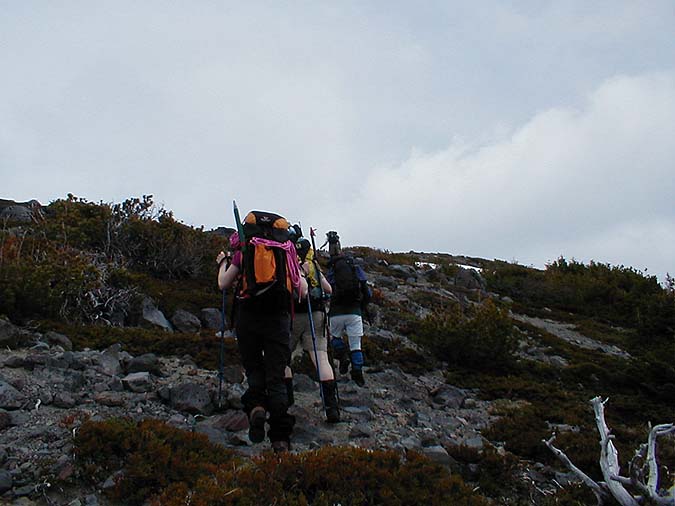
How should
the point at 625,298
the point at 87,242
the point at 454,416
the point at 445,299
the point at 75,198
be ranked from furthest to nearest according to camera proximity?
the point at 625,298 < the point at 445,299 < the point at 75,198 < the point at 87,242 < the point at 454,416

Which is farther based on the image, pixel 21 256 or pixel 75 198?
pixel 75 198

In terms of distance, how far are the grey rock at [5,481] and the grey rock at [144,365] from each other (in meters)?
2.95

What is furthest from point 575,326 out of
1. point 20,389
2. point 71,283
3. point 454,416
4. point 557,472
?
point 20,389

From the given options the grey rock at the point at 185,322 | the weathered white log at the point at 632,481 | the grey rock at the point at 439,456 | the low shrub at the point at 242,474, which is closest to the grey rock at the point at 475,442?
the grey rock at the point at 439,456

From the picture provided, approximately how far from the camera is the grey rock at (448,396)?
8.16 metres

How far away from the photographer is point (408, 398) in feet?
26.0

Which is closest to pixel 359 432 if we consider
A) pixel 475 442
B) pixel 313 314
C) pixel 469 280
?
pixel 475 442

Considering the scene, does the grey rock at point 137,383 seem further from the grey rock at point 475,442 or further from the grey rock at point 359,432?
the grey rock at point 475,442

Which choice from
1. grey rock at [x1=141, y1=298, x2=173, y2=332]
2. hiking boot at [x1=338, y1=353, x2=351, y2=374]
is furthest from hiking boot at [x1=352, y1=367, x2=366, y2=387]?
grey rock at [x1=141, y1=298, x2=173, y2=332]

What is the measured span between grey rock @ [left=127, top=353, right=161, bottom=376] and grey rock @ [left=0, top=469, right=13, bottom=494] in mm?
2948

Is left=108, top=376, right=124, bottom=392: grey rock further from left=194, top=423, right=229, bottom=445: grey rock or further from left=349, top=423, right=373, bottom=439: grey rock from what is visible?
left=349, top=423, right=373, bottom=439: grey rock

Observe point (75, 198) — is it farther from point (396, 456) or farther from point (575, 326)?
point (575, 326)

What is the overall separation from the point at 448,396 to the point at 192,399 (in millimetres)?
3898

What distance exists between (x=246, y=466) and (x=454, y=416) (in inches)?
153
